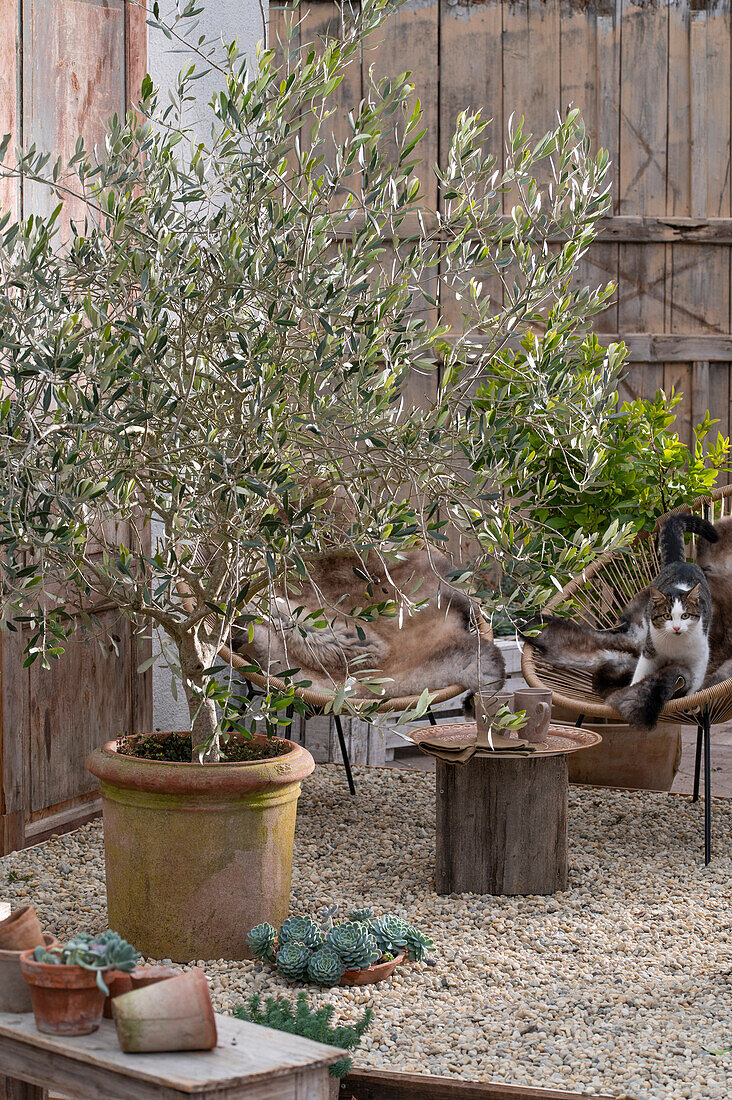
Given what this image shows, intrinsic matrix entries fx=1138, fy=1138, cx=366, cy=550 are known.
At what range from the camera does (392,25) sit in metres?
4.75

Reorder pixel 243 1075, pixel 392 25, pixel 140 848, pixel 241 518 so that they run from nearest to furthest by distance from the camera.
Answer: pixel 243 1075, pixel 241 518, pixel 140 848, pixel 392 25

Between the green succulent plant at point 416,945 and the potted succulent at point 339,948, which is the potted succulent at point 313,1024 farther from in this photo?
the green succulent plant at point 416,945

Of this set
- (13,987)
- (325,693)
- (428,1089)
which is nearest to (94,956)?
(13,987)

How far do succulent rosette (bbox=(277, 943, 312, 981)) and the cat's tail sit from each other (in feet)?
5.59

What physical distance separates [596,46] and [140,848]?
406cm

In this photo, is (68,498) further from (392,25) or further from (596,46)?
(596,46)

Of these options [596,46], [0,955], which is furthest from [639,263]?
[0,955]

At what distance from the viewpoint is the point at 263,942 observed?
7.48 feet

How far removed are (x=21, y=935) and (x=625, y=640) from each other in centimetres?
226

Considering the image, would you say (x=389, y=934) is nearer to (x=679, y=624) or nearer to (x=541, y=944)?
(x=541, y=944)

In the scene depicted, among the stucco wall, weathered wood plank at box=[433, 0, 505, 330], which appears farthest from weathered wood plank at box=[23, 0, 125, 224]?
weathered wood plank at box=[433, 0, 505, 330]

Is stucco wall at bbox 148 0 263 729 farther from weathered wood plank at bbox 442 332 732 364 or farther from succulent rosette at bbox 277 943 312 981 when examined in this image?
weathered wood plank at bbox 442 332 732 364

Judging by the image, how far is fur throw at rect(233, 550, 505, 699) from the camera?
11.1 feet

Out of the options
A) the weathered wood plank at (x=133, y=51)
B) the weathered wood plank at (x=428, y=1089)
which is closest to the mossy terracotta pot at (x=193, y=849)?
the weathered wood plank at (x=428, y=1089)
